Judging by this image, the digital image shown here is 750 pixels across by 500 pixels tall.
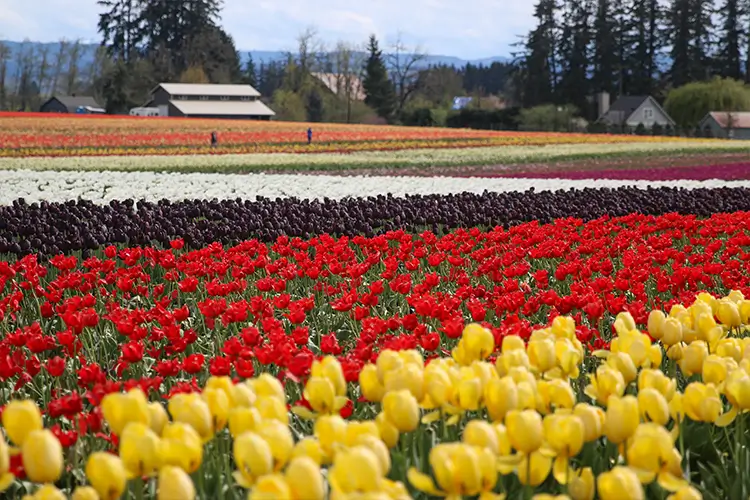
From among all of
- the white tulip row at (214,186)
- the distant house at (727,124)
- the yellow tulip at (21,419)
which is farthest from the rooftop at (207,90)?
the yellow tulip at (21,419)

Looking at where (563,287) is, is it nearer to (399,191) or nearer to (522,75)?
(399,191)

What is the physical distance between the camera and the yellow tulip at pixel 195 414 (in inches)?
86.6

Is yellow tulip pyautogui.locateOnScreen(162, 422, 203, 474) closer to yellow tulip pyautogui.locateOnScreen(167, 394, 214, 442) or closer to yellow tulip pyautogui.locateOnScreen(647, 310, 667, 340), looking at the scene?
yellow tulip pyautogui.locateOnScreen(167, 394, 214, 442)

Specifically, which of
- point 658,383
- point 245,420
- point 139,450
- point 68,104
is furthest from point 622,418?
point 68,104

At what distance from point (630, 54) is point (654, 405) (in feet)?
272

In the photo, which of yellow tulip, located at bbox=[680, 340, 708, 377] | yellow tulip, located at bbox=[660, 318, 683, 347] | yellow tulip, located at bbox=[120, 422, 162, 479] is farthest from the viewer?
yellow tulip, located at bbox=[660, 318, 683, 347]

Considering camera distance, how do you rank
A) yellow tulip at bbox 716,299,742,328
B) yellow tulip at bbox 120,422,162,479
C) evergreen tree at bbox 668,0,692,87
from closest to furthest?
yellow tulip at bbox 120,422,162,479 → yellow tulip at bbox 716,299,742,328 → evergreen tree at bbox 668,0,692,87

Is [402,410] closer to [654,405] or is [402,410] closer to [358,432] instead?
[358,432]

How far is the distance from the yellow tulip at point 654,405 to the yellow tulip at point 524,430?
0.38 m

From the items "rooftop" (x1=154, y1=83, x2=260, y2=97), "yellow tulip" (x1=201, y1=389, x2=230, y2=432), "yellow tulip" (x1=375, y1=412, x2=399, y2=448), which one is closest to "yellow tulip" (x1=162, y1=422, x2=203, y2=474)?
"yellow tulip" (x1=201, y1=389, x2=230, y2=432)

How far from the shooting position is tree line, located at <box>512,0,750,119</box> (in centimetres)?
7806

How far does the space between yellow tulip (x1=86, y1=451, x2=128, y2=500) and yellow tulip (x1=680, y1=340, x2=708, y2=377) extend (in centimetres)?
181

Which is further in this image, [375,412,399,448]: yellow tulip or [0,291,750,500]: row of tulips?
[375,412,399,448]: yellow tulip

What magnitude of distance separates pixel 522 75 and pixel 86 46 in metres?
70.7
